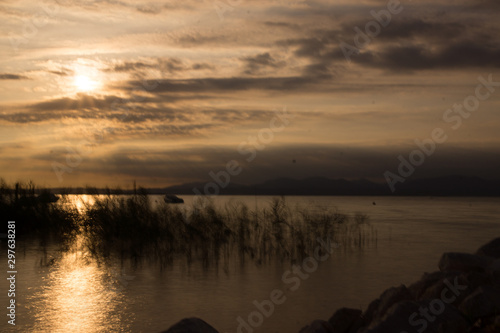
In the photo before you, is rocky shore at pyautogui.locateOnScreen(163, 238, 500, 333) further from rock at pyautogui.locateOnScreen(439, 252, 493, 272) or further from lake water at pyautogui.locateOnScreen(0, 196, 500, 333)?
lake water at pyautogui.locateOnScreen(0, 196, 500, 333)

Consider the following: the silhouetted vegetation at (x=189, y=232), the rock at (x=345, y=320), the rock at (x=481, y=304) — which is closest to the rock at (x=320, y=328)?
the rock at (x=345, y=320)

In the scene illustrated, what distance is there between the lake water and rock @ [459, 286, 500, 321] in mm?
4824

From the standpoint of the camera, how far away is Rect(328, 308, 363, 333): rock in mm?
10374

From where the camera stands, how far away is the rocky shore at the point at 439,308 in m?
8.66

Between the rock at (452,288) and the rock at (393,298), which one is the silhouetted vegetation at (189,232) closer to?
the rock at (393,298)

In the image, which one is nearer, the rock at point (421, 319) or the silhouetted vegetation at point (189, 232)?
the rock at point (421, 319)

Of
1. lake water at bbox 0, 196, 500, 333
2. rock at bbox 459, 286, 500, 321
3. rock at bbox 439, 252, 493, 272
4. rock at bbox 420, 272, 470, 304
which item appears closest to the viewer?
rock at bbox 459, 286, 500, 321

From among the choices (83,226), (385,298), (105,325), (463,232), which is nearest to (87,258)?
(83,226)

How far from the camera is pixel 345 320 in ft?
34.6

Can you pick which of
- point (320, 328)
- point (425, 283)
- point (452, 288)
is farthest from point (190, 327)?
point (425, 283)

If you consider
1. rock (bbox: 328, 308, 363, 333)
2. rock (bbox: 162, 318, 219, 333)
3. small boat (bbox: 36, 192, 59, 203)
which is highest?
small boat (bbox: 36, 192, 59, 203)

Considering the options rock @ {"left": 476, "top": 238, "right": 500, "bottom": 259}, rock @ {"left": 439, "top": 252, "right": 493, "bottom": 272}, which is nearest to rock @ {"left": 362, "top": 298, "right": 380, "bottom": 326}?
rock @ {"left": 439, "top": 252, "right": 493, "bottom": 272}

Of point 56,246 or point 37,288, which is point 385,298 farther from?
point 56,246

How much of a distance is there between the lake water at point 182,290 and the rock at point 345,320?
7.83ft
